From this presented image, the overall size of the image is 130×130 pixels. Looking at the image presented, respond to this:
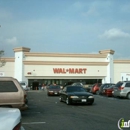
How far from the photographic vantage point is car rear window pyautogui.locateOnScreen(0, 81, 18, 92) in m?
11.4

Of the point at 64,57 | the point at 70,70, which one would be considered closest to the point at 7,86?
the point at 70,70

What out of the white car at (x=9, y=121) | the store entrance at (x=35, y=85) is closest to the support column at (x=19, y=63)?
the store entrance at (x=35, y=85)

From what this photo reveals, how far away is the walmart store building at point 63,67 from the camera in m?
56.9

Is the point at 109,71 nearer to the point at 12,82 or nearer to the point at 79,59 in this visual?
the point at 79,59

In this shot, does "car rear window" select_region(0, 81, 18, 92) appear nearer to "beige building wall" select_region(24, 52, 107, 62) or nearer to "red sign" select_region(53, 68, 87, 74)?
"beige building wall" select_region(24, 52, 107, 62)

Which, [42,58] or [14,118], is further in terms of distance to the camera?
[42,58]

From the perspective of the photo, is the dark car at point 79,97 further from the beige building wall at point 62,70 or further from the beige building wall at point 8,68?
the beige building wall at point 8,68

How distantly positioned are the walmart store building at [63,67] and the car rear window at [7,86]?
45138mm

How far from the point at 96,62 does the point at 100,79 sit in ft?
16.0

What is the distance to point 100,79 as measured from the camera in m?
61.6

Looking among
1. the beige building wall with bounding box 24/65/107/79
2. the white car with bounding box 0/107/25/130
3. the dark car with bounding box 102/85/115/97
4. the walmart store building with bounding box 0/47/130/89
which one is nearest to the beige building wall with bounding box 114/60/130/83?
the walmart store building with bounding box 0/47/130/89

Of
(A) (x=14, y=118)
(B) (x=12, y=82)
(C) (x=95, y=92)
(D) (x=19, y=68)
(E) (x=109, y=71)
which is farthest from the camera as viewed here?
(E) (x=109, y=71)

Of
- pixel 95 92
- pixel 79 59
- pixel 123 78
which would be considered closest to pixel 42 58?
pixel 79 59

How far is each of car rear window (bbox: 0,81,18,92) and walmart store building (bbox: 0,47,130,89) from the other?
4514cm
